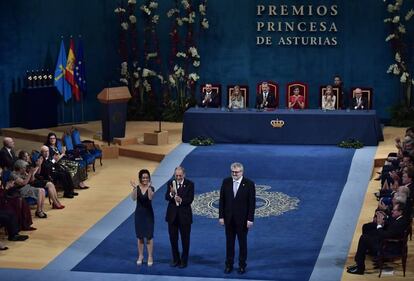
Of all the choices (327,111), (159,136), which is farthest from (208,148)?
(327,111)

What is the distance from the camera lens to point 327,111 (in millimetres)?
20359

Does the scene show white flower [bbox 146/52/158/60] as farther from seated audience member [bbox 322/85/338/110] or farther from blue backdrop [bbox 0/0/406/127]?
seated audience member [bbox 322/85/338/110]

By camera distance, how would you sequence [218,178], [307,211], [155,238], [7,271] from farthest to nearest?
[218,178] < [307,211] < [155,238] < [7,271]

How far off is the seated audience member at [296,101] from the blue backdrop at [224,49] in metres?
2.09

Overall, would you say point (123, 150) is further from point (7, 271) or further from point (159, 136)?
point (7, 271)

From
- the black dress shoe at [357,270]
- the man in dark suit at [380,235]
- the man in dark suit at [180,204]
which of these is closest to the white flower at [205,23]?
the man in dark suit at [180,204]

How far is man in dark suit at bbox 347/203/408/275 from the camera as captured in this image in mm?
11969

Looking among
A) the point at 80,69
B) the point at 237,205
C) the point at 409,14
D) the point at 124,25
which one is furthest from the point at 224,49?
the point at 237,205

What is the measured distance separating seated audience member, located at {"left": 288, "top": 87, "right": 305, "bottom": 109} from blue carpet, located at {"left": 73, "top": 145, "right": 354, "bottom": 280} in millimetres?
1347

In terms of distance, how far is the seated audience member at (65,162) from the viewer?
649 inches

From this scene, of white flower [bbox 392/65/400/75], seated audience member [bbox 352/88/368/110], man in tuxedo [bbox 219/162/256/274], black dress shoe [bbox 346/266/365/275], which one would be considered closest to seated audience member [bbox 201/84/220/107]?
seated audience member [bbox 352/88/368/110]

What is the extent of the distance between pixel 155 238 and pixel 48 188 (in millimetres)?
2416

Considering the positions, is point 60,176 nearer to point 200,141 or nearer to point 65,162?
point 65,162

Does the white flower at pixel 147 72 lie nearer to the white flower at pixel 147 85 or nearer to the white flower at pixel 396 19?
the white flower at pixel 147 85
